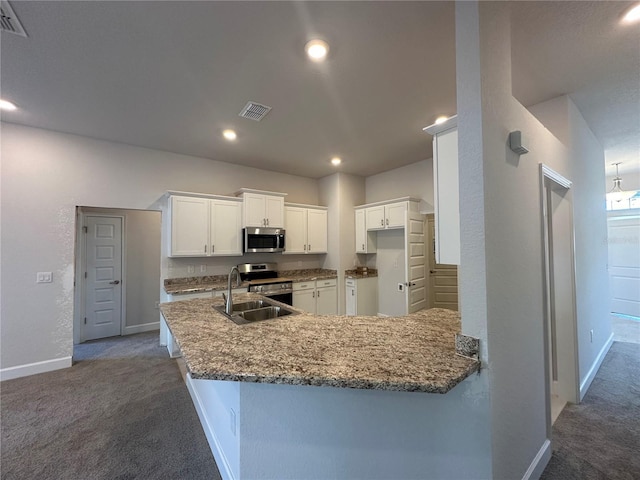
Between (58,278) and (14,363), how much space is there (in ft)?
3.34

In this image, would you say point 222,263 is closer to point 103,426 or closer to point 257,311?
point 257,311

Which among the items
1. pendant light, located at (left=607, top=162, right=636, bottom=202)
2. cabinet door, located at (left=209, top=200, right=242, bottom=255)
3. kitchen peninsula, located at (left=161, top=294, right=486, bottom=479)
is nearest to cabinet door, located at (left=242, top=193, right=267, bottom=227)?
cabinet door, located at (left=209, top=200, right=242, bottom=255)

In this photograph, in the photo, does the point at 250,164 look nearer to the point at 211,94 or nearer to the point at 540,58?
the point at 211,94

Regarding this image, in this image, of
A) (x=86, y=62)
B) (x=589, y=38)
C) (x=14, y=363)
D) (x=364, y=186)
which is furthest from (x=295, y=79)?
(x=14, y=363)

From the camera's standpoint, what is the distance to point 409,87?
94.6 inches

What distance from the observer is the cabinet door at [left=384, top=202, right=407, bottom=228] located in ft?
14.4

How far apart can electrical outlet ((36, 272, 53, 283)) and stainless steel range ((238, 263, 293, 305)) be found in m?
2.31

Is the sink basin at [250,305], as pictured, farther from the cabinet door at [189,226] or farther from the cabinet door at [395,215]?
the cabinet door at [395,215]

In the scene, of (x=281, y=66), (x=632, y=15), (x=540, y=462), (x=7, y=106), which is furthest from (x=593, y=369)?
(x=7, y=106)

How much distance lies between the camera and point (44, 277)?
3.22 m

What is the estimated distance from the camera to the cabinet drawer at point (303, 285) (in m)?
4.45

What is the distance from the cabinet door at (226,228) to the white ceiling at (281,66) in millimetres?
1116

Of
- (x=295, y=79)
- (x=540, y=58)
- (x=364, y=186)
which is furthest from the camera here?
(x=364, y=186)

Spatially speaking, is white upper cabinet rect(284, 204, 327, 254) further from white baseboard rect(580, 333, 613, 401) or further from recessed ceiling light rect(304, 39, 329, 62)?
white baseboard rect(580, 333, 613, 401)
